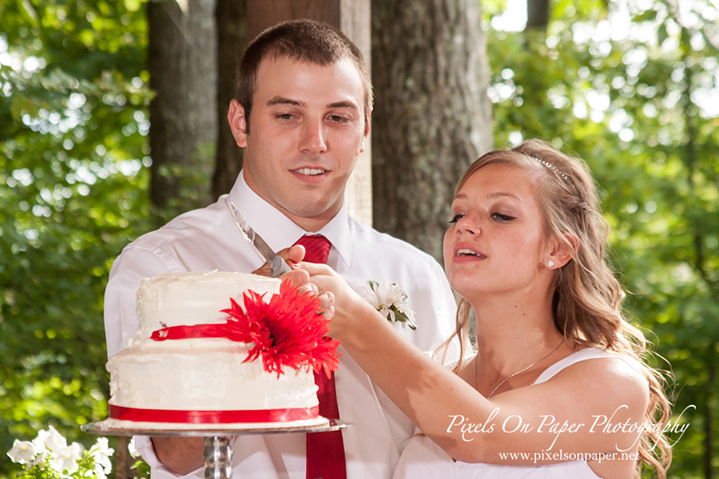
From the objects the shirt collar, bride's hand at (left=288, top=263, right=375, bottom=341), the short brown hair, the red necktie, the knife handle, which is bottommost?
the red necktie

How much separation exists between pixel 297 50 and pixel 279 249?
801mm

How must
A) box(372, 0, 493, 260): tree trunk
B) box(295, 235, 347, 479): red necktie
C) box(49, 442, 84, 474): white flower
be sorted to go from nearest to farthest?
box(295, 235, 347, 479): red necktie → box(49, 442, 84, 474): white flower → box(372, 0, 493, 260): tree trunk

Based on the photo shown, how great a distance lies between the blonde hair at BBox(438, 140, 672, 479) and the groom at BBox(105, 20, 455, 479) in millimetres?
548

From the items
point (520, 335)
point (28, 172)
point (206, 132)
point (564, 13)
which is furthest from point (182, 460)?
point (564, 13)

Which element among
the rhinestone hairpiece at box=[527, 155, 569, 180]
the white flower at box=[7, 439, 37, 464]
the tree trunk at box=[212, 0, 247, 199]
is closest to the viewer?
the rhinestone hairpiece at box=[527, 155, 569, 180]

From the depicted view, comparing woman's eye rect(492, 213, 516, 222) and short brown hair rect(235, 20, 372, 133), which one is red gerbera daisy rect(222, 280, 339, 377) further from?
short brown hair rect(235, 20, 372, 133)

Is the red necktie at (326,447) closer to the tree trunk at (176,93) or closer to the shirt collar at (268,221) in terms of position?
the shirt collar at (268,221)

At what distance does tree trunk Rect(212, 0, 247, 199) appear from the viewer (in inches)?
247

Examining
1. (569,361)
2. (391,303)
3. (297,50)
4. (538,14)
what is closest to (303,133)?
(297,50)

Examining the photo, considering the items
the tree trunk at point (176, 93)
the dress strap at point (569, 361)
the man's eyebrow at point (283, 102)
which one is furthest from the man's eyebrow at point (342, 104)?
the tree trunk at point (176, 93)

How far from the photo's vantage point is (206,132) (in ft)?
31.1

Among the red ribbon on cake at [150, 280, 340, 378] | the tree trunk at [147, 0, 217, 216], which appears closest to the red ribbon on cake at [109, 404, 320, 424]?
the red ribbon on cake at [150, 280, 340, 378]

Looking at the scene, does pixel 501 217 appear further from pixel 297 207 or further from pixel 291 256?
pixel 291 256

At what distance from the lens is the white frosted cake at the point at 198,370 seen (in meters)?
1.74
